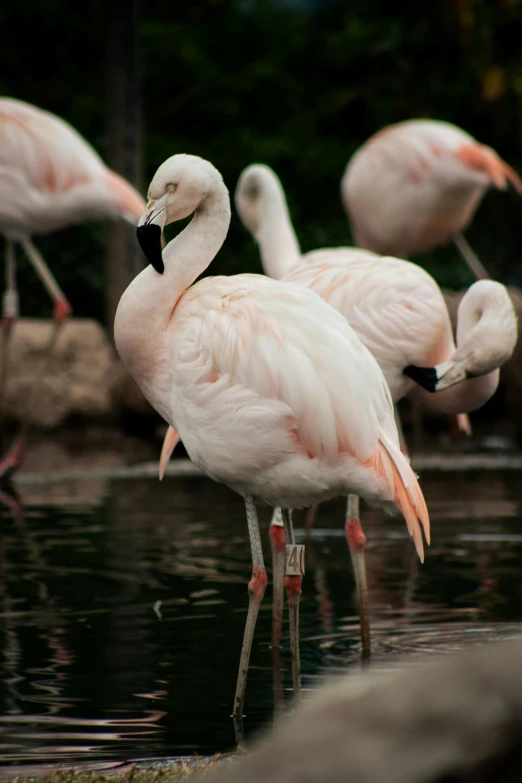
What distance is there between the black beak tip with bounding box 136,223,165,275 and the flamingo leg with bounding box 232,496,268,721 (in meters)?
0.78

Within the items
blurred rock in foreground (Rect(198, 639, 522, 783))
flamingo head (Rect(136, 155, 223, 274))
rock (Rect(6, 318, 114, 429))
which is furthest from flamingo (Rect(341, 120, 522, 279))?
blurred rock in foreground (Rect(198, 639, 522, 783))

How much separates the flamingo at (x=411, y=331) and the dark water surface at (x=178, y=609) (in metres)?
0.39

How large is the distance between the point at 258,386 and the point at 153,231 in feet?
2.03

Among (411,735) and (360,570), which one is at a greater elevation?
(411,735)

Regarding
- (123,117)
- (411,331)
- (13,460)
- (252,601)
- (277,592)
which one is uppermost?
(123,117)

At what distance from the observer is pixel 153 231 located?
407 centimetres

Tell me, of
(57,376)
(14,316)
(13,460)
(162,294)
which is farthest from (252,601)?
(57,376)

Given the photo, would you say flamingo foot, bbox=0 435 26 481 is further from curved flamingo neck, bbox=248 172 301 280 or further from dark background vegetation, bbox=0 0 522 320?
dark background vegetation, bbox=0 0 522 320

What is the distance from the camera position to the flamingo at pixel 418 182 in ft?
29.1

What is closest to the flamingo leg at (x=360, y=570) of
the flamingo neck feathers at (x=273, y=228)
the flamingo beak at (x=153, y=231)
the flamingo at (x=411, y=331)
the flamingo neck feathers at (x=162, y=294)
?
the flamingo at (x=411, y=331)

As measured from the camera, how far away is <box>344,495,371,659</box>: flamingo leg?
4379 millimetres

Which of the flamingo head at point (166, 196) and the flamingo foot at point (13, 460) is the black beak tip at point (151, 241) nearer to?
the flamingo head at point (166, 196)

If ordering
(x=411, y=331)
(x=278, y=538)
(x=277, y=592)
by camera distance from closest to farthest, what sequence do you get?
1. (x=277, y=592)
2. (x=278, y=538)
3. (x=411, y=331)

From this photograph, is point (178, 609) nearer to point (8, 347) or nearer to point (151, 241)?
point (151, 241)
